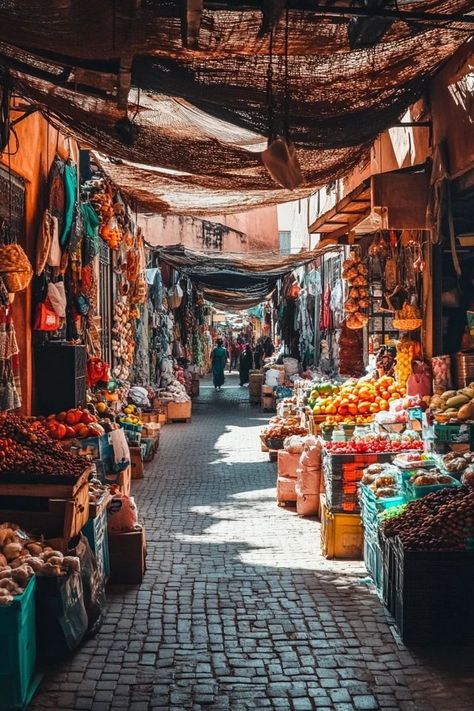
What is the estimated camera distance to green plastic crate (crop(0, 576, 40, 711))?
3.97 metres

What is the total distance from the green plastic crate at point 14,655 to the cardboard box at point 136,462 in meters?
6.99

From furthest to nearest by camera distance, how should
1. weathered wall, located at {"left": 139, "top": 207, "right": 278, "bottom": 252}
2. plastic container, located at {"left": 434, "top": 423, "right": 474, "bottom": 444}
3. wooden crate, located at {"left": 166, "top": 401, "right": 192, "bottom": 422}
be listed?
weathered wall, located at {"left": 139, "top": 207, "right": 278, "bottom": 252} < wooden crate, located at {"left": 166, "top": 401, "right": 192, "bottom": 422} < plastic container, located at {"left": 434, "top": 423, "right": 474, "bottom": 444}

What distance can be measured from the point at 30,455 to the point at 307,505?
4157 millimetres

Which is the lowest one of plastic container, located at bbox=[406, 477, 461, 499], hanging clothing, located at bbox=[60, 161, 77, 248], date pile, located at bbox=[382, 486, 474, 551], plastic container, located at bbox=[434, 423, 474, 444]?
date pile, located at bbox=[382, 486, 474, 551]

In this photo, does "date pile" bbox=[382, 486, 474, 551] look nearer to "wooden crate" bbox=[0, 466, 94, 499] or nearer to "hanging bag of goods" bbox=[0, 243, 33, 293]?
"wooden crate" bbox=[0, 466, 94, 499]

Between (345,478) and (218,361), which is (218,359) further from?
(345,478)

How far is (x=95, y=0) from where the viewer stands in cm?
394

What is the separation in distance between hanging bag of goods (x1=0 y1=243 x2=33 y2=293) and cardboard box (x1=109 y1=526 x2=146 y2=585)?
7.11 ft

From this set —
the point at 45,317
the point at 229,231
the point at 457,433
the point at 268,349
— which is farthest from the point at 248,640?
the point at 268,349

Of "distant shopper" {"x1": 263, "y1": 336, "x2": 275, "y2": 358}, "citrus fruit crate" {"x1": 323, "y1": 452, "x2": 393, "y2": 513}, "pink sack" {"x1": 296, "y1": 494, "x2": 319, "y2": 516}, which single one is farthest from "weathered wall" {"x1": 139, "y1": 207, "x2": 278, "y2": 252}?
"citrus fruit crate" {"x1": 323, "y1": 452, "x2": 393, "y2": 513}

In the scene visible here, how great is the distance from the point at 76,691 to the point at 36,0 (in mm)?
3733

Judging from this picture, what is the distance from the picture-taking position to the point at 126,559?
20.8 ft

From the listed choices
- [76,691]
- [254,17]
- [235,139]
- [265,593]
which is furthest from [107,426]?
[254,17]

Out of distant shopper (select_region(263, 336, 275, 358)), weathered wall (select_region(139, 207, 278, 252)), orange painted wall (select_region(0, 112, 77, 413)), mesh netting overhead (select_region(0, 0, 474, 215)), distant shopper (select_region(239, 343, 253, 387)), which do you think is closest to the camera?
mesh netting overhead (select_region(0, 0, 474, 215))
